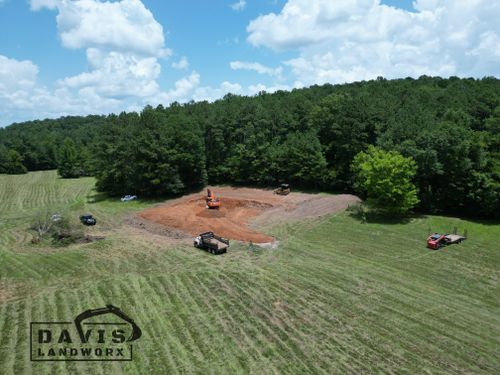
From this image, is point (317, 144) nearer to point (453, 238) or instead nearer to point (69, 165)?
point (453, 238)

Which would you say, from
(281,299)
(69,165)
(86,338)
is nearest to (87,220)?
(86,338)

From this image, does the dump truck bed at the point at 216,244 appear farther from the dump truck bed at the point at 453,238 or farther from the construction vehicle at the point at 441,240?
the dump truck bed at the point at 453,238

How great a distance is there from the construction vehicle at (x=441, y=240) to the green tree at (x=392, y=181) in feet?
18.7

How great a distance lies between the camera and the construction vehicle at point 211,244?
99.3 feet

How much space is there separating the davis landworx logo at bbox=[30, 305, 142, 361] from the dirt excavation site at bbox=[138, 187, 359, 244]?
16246 millimetres

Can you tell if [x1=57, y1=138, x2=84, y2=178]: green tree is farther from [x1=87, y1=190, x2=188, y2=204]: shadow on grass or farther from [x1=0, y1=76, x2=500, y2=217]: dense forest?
[x1=87, y1=190, x2=188, y2=204]: shadow on grass

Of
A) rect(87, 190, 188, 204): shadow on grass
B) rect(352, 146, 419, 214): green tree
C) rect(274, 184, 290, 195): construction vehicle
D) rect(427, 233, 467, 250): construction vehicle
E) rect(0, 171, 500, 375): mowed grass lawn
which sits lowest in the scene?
rect(0, 171, 500, 375): mowed grass lawn

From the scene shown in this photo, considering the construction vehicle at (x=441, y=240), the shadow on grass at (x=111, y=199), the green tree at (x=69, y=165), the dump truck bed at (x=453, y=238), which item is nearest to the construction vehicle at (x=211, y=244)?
the construction vehicle at (x=441, y=240)

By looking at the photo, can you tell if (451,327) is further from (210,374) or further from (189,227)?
(189,227)

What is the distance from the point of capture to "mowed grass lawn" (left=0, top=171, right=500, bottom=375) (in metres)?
16.4

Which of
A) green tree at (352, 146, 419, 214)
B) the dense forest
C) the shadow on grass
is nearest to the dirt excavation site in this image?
the shadow on grass

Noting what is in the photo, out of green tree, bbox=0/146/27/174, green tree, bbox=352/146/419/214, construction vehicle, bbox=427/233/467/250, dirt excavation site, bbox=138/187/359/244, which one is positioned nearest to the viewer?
construction vehicle, bbox=427/233/467/250

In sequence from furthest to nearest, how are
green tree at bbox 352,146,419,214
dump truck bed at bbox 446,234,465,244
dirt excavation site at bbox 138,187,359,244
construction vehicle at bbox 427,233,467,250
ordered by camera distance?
green tree at bbox 352,146,419,214
dirt excavation site at bbox 138,187,359,244
dump truck bed at bbox 446,234,465,244
construction vehicle at bbox 427,233,467,250

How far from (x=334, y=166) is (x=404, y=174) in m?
14.5
